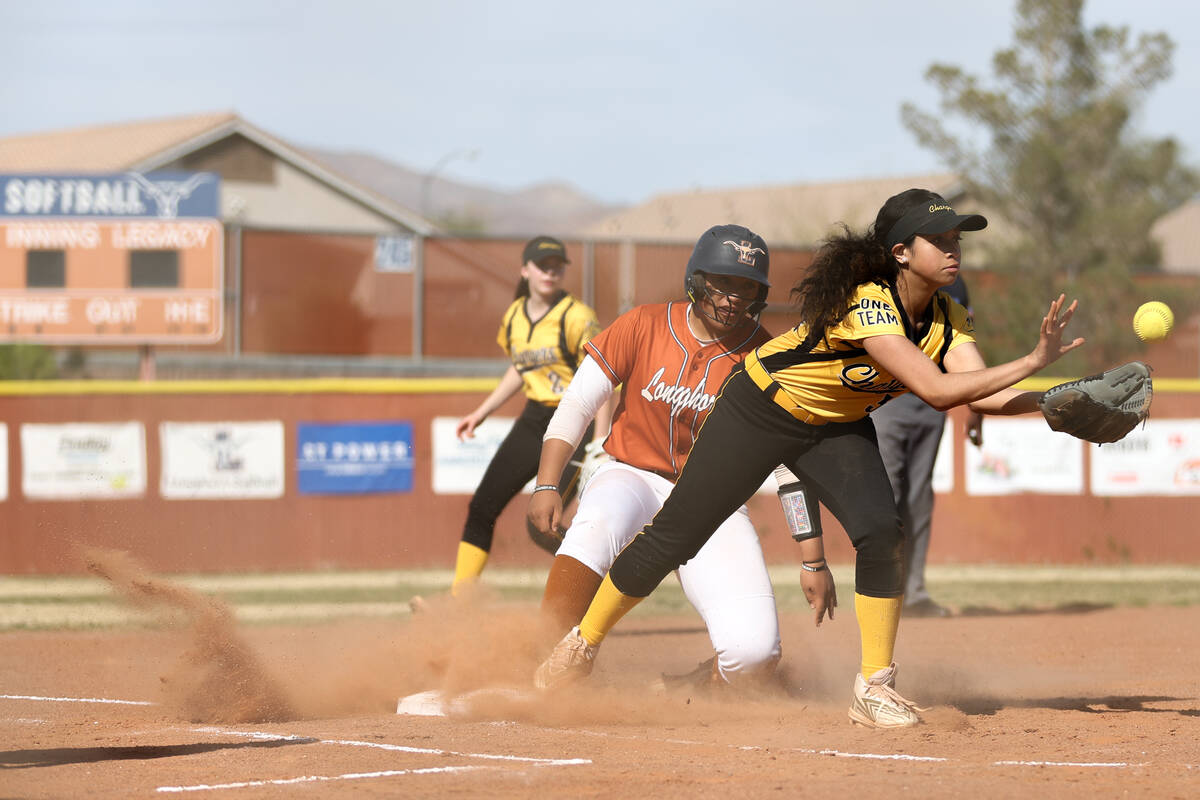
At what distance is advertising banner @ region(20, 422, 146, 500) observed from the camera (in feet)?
40.2

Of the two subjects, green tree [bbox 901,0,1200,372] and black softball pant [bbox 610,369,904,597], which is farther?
green tree [bbox 901,0,1200,372]

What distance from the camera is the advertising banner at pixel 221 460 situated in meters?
12.4

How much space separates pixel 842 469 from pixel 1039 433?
331 inches

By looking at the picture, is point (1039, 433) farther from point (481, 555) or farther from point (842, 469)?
point (842, 469)

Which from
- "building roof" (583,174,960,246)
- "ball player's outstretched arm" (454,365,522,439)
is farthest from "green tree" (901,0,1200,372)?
"ball player's outstretched arm" (454,365,522,439)

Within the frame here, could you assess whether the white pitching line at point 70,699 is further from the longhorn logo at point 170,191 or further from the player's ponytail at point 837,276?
the longhorn logo at point 170,191

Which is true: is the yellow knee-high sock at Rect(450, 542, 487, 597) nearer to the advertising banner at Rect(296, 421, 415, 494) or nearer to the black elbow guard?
the black elbow guard

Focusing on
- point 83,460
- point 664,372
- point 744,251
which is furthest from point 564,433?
point 83,460

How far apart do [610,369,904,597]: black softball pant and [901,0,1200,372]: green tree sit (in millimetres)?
20395

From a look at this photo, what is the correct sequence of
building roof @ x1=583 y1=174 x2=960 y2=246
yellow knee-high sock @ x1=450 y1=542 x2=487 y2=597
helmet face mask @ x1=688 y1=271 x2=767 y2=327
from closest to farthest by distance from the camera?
helmet face mask @ x1=688 y1=271 x2=767 y2=327
yellow knee-high sock @ x1=450 y1=542 x2=487 y2=597
building roof @ x1=583 y1=174 x2=960 y2=246

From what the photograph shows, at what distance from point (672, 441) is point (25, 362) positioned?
53.9 feet

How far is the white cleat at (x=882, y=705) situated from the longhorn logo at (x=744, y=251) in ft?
5.47

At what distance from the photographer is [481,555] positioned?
25.2 feet

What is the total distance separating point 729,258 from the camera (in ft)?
18.5
